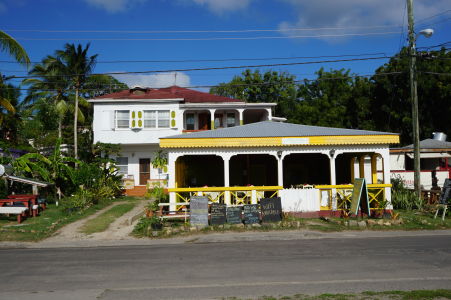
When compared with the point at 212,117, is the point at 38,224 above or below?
below

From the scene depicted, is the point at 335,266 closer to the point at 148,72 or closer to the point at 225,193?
the point at 225,193

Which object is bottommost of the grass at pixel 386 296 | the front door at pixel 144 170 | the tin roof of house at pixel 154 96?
the grass at pixel 386 296

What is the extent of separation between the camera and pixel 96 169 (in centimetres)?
2444

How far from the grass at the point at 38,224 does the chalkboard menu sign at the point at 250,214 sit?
748 centimetres

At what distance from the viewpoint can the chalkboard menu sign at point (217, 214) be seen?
15266 millimetres

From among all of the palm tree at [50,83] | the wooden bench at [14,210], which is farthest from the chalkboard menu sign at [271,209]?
the palm tree at [50,83]

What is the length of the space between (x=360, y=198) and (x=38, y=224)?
13.3 meters

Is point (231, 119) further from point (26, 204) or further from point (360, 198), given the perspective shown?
point (26, 204)

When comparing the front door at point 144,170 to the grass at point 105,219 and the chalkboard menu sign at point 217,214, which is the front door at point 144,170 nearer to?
the grass at point 105,219

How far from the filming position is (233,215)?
15.4 m

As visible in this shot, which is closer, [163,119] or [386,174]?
[386,174]

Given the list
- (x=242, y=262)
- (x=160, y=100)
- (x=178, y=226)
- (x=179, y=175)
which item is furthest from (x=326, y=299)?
(x=160, y=100)

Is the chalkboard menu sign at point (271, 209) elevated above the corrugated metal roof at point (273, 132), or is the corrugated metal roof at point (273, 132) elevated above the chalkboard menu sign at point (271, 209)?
the corrugated metal roof at point (273, 132)

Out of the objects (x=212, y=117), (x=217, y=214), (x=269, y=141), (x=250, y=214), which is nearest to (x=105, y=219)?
(x=217, y=214)
